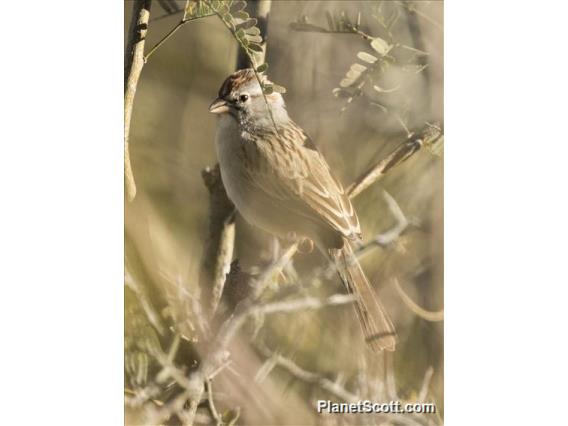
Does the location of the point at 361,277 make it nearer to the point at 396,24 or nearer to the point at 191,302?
the point at 191,302

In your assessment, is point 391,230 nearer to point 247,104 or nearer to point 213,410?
point 247,104

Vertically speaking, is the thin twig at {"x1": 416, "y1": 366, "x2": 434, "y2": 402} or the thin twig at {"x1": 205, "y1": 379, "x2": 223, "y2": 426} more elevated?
the thin twig at {"x1": 416, "y1": 366, "x2": 434, "y2": 402}

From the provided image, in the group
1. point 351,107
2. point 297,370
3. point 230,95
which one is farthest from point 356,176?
point 297,370

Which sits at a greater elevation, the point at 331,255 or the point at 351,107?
the point at 351,107

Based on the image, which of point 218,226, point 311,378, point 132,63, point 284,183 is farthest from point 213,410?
point 132,63

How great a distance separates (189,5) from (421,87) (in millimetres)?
499

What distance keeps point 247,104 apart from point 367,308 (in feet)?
1.56

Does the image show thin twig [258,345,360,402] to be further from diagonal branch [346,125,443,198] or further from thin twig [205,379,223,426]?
diagonal branch [346,125,443,198]

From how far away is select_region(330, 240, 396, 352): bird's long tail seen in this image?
134 cm

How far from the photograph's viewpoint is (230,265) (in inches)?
54.5

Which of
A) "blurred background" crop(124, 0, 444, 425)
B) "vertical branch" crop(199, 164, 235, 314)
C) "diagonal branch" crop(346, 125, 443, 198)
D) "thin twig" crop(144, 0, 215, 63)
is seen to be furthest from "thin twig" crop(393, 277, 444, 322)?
"thin twig" crop(144, 0, 215, 63)

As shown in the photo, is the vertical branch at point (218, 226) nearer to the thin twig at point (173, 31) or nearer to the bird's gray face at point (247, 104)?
the bird's gray face at point (247, 104)

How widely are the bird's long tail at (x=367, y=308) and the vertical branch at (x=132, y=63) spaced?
0.47 metres

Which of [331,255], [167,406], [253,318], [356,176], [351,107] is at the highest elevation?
[351,107]
